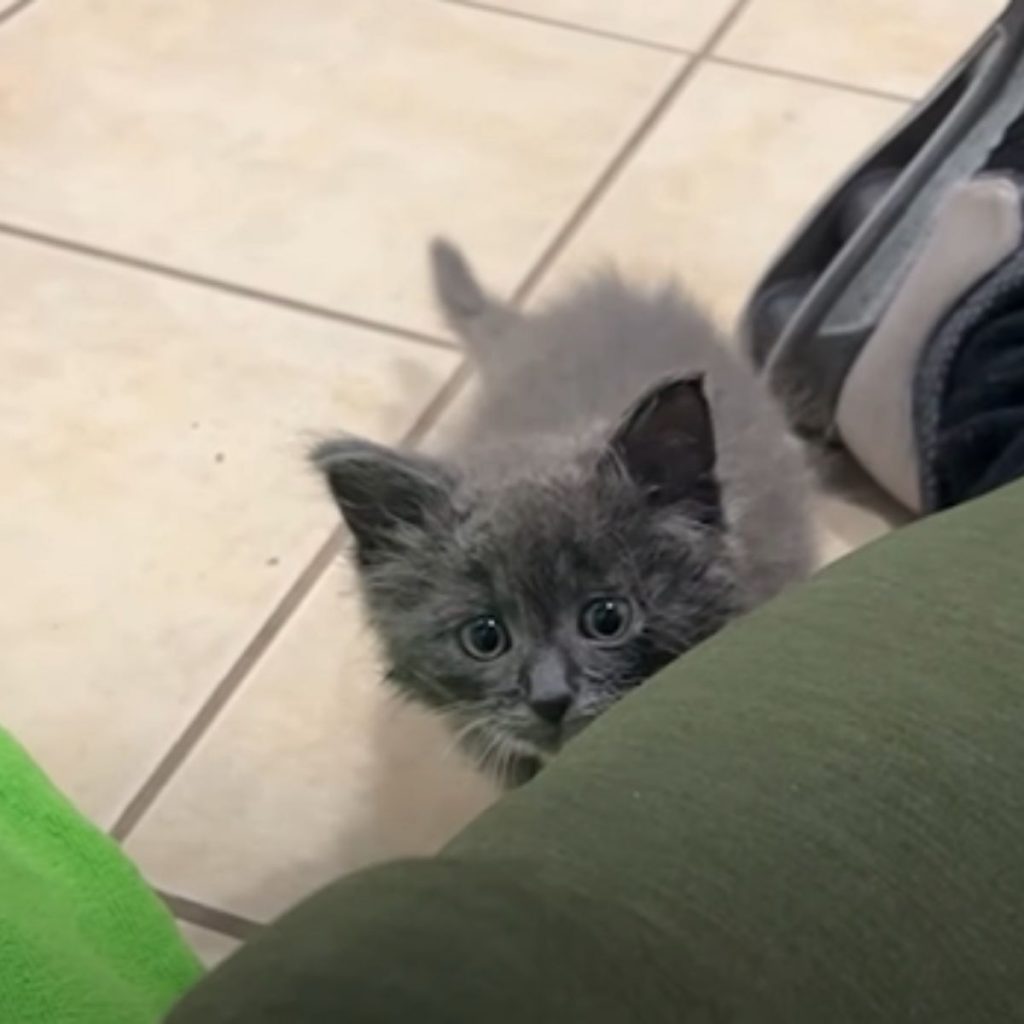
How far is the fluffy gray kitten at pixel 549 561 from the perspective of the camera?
0.94 metres

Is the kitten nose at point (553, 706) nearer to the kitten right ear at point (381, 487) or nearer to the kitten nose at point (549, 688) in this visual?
the kitten nose at point (549, 688)

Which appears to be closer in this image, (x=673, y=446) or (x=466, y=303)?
(x=673, y=446)

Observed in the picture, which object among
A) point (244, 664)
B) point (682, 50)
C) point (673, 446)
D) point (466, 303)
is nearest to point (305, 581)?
point (244, 664)

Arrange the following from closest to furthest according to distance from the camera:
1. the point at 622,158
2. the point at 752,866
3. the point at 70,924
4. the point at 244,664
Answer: the point at 752,866, the point at 70,924, the point at 244,664, the point at 622,158

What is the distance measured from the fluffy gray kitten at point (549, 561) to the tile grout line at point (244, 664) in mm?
173

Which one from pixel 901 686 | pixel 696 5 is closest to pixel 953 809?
pixel 901 686

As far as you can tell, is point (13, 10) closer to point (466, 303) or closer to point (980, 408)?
point (466, 303)

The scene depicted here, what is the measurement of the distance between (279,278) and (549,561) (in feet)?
1.87

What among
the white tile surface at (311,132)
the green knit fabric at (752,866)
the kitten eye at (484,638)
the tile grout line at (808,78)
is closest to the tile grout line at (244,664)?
the white tile surface at (311,132)

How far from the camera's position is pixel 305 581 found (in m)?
1.22

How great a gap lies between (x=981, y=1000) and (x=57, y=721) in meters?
0.78

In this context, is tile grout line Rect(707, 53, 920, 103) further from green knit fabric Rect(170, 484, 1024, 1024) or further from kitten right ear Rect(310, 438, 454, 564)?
green knit fabric Rect(170, 484, 1024, 1024)

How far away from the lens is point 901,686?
0.52m

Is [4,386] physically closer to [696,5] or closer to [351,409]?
[351,409]
